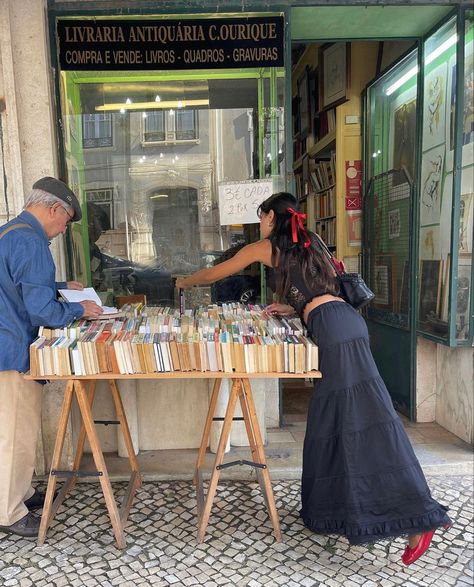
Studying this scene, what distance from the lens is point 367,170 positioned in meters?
3.94

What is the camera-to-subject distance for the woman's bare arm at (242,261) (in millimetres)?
2117

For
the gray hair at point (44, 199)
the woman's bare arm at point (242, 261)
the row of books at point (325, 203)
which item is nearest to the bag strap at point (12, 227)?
the gray hair at point (44, 199)

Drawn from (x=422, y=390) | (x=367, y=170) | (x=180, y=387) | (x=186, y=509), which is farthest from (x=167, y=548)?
(x=367, y=170)

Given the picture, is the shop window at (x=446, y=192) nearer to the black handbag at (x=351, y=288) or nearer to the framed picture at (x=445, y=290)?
the framed picture at (x=445, y=290)

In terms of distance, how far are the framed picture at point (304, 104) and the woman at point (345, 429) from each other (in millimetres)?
3504

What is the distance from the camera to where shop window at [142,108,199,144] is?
3.22 meters

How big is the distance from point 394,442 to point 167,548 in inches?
48.8

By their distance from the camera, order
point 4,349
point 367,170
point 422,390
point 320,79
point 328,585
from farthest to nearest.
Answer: point 320,79, point 367,170, point 422,390, point 4,349, point 328,585

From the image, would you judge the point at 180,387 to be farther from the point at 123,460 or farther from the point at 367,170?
the point at 367,170

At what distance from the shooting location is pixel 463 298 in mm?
2941

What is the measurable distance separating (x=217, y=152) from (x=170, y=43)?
78 centimetres

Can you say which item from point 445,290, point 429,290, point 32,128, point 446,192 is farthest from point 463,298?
point 32,128

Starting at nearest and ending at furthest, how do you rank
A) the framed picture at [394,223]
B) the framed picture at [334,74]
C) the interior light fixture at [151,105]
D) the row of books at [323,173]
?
the interior light fixture at [151,105] < the framed picture at [394,223] < the framed picture at [334,74] < the row of books at [323,173]

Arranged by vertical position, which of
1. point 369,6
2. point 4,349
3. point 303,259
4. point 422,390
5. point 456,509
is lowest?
point 456,509
